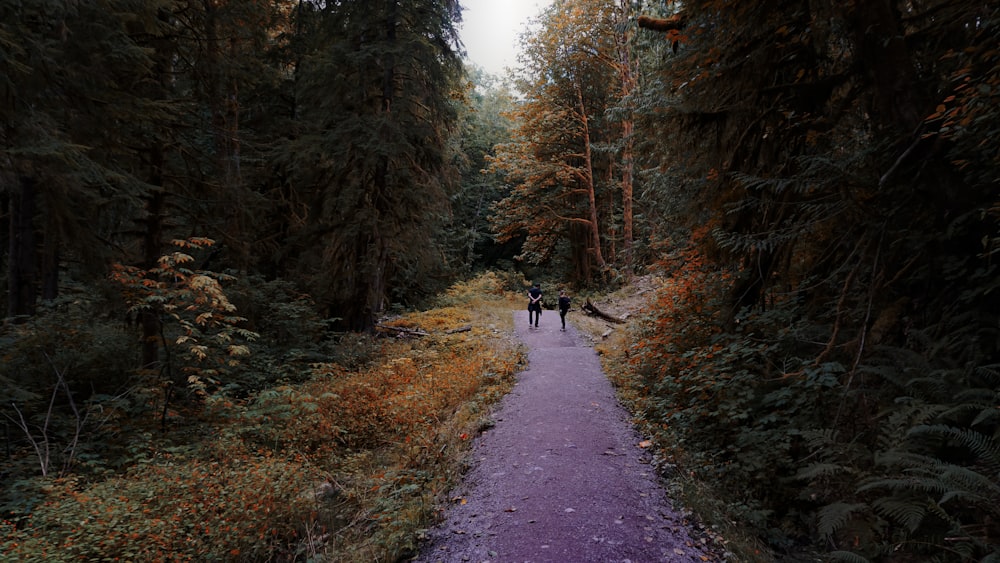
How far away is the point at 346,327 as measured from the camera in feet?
44.1

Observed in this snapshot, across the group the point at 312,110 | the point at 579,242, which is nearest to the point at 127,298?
the point at 312,110

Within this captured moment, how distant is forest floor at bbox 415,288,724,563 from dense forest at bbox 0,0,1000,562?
36 centimetres

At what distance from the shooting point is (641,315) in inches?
443

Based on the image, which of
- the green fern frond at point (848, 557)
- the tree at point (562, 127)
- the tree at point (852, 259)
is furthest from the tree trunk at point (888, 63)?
the tree at point (562, 127)

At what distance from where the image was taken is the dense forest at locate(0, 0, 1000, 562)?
3.51 m

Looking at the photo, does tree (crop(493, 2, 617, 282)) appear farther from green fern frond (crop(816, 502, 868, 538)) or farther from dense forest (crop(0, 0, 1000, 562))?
green fern frond (crop(816, 502, 868, 538))

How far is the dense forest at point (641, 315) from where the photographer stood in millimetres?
3512

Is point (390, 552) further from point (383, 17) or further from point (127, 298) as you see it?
point (383, 17)

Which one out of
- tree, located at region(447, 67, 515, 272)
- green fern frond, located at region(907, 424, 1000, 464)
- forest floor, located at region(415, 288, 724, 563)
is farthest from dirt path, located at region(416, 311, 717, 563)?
tree, located at region(447, 67, 515, 272)

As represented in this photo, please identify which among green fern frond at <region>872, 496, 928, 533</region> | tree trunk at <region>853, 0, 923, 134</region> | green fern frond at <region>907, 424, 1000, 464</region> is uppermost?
tree trunk at <region>853, 0, 923, 134</region>

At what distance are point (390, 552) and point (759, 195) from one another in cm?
591

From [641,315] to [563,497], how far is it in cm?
764

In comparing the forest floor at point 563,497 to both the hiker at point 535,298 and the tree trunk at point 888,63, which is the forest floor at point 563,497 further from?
the hiker at point 535,298

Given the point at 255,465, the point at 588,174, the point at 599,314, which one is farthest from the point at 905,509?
the point at 588,174
